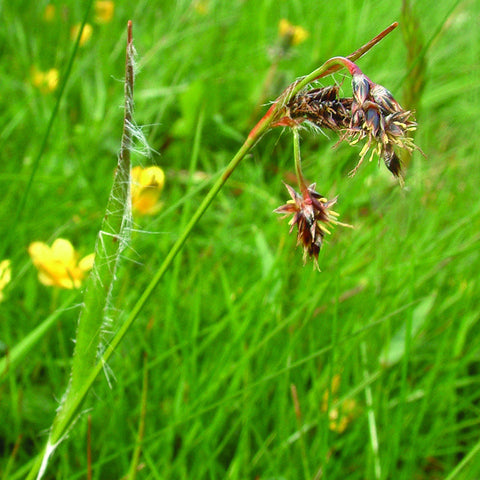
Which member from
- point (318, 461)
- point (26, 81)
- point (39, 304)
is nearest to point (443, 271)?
point (318, 461)

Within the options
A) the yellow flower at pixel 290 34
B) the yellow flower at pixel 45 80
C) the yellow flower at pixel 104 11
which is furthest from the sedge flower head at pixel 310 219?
the yellow flower at pixel 104 11

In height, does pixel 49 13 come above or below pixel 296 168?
below

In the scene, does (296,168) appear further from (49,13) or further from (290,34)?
(49,13)

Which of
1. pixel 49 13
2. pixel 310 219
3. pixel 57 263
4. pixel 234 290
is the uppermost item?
pixel 310 219

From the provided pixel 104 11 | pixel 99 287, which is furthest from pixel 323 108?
pixel 104 11

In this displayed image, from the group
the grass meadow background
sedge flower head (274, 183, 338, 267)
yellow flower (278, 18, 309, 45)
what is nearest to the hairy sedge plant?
sedge flower head (274, 183, 338, 267)

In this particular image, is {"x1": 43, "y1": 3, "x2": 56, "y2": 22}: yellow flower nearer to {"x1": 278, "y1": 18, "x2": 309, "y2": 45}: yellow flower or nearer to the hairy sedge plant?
{"x1": 278, "y1": 18, "x2": 309, "y2": 45}: yellow flower
